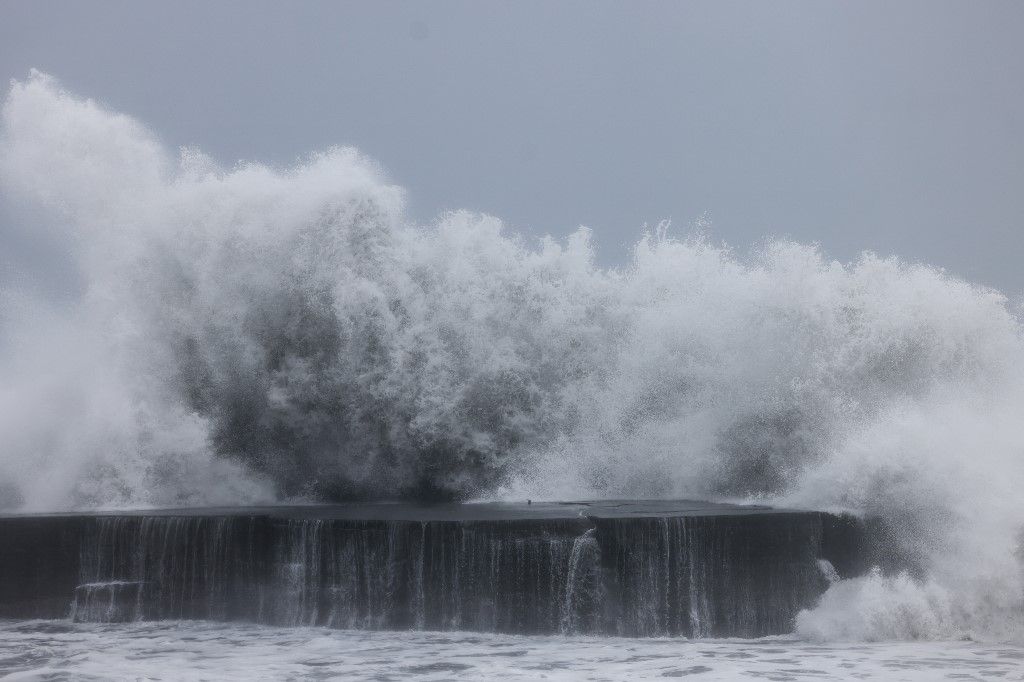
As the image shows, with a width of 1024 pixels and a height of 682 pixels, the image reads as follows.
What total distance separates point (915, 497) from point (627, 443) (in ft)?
14.9

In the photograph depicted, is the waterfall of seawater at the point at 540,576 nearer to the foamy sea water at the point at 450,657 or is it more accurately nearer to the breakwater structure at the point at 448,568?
the breakwater structure at the point at 448,568

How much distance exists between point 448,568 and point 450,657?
110 cm

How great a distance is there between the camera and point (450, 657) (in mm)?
7012

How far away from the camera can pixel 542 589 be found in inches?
311

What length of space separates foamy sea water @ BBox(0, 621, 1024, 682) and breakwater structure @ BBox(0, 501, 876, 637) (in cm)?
24

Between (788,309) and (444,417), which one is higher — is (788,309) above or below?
above

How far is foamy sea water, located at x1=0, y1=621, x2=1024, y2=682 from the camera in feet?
21.2

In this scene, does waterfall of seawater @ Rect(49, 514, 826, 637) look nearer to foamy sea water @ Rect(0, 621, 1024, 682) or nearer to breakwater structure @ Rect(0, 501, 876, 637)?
breakwater structure @ Rect(0, 501, 876, 637)

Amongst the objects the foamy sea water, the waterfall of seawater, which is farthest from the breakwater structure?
the foamy sea water

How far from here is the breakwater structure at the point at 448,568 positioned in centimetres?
785

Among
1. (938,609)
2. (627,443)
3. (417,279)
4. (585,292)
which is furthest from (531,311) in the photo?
(938,609)

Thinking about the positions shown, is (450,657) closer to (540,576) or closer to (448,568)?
(448,568)

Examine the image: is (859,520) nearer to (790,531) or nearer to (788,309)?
(790,531)

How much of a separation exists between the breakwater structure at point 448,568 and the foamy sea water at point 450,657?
0.24 metres
